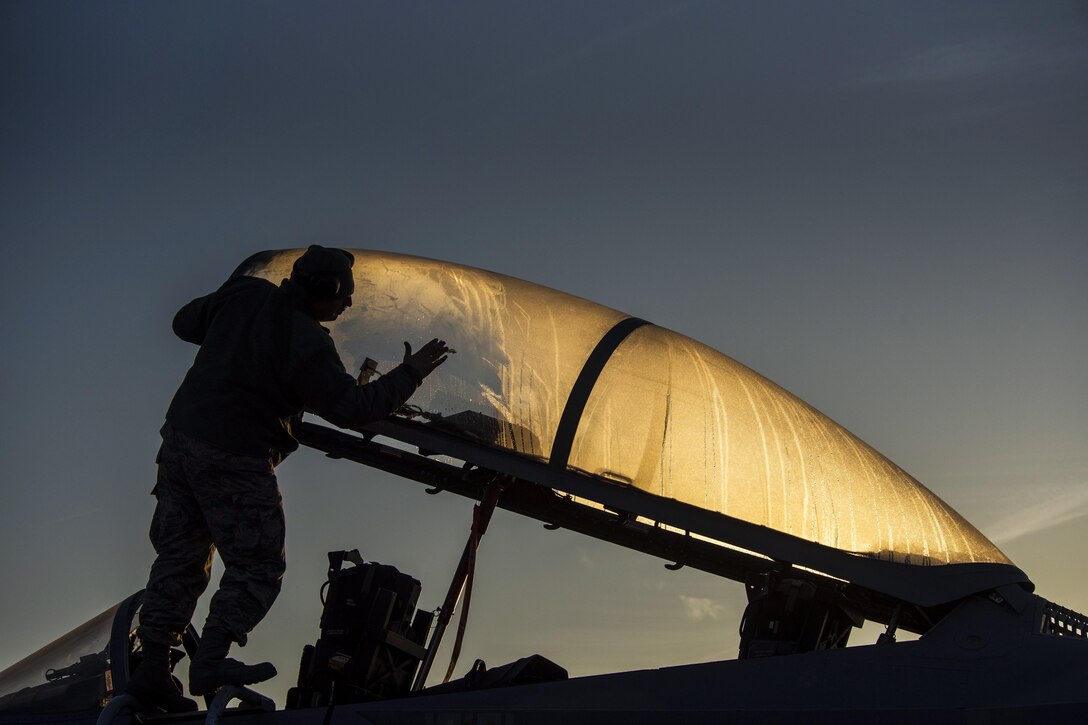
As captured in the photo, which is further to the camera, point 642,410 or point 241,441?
point 642,410

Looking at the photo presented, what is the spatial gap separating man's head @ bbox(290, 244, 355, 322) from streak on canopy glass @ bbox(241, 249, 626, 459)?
1.95ft

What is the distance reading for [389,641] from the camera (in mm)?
5230

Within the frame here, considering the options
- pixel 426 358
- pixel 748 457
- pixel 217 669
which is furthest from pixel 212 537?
pixel 748 457

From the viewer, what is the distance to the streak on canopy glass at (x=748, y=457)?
506cm

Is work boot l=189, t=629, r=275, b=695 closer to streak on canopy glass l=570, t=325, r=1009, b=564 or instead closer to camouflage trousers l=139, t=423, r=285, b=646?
camouflage trousers l=139, t=423, r=285, b=646

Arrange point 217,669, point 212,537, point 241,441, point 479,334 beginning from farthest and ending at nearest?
point 479,334 < point 212,537 < point 241,441 < point 217,669

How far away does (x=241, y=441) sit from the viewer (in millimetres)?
4836

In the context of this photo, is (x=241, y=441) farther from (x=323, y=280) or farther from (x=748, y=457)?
(x=748, y=457)

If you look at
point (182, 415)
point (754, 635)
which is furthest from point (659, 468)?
point (182, 415)

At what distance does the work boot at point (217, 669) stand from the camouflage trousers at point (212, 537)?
0.18ft

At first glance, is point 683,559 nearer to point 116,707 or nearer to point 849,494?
point 849,494

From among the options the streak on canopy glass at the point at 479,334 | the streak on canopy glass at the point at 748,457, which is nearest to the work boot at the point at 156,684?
the streak on canopy glass at the point at 479,334

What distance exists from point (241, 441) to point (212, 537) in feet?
1.44

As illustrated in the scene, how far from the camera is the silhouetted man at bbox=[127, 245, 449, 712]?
4.75 m
